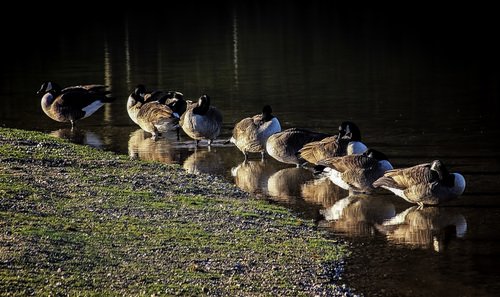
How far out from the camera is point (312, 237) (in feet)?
43.9

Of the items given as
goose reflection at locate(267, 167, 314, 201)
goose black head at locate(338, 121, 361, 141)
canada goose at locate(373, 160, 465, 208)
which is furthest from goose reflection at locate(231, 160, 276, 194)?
canada goose at locate(373, 160, 465, 208)

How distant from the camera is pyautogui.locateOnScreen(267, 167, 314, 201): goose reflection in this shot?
16.6m

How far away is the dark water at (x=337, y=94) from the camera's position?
531 inches

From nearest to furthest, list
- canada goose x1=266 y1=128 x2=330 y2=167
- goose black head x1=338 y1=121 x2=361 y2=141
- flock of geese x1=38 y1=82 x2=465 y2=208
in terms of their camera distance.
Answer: flock of geese x1=38 y1=82 x2=465 y2=208 < goose black head x1=338 y1=121 x2=361 y2=141 < canada goose x1=266 y1=128 x2=330 y2=167

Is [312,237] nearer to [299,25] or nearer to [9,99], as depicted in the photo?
[9,99]

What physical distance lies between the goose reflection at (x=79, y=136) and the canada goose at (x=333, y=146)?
5.65 meters

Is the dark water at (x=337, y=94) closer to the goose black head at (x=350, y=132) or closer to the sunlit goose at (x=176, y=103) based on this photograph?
the sunlit goose at (x=176, y=103)

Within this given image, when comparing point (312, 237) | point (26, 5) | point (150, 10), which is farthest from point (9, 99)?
point (26, 5)

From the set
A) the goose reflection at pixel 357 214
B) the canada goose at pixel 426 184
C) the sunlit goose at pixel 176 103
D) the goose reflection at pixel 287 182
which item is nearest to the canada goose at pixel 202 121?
the sunlit goose at pixel 176 103

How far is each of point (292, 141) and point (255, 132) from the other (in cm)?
126

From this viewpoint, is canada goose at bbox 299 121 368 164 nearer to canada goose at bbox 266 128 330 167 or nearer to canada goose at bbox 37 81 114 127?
canada goose at bbox 266 128 330 167

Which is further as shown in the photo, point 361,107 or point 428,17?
point 428,17

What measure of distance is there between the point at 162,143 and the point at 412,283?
1146cm

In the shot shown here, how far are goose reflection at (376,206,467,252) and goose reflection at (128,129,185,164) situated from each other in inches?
246
